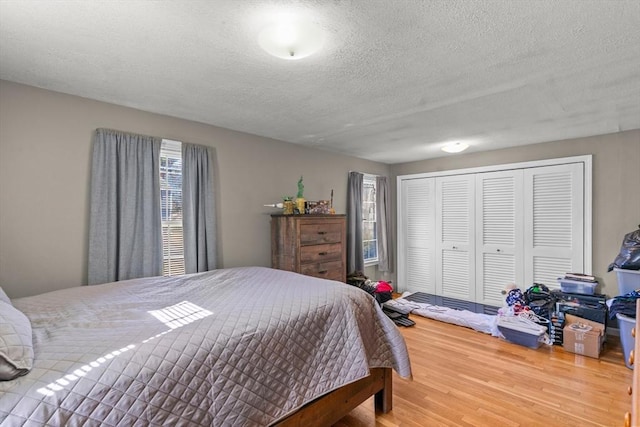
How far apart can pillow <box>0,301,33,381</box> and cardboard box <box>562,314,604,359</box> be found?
3957 mm

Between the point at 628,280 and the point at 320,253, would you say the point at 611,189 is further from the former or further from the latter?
the point at 320,253

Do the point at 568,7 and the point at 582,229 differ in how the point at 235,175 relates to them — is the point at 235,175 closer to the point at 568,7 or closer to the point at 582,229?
the point at 568,7

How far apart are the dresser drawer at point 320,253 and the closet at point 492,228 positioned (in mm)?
2026

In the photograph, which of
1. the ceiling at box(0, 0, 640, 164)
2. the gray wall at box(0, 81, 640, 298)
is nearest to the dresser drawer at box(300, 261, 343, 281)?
the gray wall at box(0, 81, 640, 298)

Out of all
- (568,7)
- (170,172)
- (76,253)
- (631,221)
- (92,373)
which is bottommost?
(92,373)

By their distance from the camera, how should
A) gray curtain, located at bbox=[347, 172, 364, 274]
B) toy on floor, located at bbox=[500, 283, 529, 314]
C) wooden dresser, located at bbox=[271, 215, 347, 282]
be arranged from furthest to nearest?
gray curtain, located at bbox=[347, 172, 364, 274], toy on floor, located at bbox=[500, 283, 529, 314], wooden dresser, located at bbox=[271, 215, 347, 282]

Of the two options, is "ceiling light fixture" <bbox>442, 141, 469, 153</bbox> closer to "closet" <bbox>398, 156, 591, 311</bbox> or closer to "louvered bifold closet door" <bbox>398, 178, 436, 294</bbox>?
"closet" <bbox>398, 156, 591, 311</bbox>

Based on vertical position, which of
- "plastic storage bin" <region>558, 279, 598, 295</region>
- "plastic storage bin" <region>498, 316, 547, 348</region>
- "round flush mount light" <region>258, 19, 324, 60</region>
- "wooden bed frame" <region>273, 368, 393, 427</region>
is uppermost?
"round flush mount light" <region>258, 19, 324, 60</region>

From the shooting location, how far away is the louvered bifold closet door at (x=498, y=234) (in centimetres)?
394

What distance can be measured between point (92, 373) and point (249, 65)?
1.67 m

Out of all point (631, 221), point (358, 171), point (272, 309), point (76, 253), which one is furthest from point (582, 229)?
point (76, 253)

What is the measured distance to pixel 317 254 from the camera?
3273 mm

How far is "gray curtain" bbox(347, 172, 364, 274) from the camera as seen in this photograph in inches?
176

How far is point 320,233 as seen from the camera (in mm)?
3318
